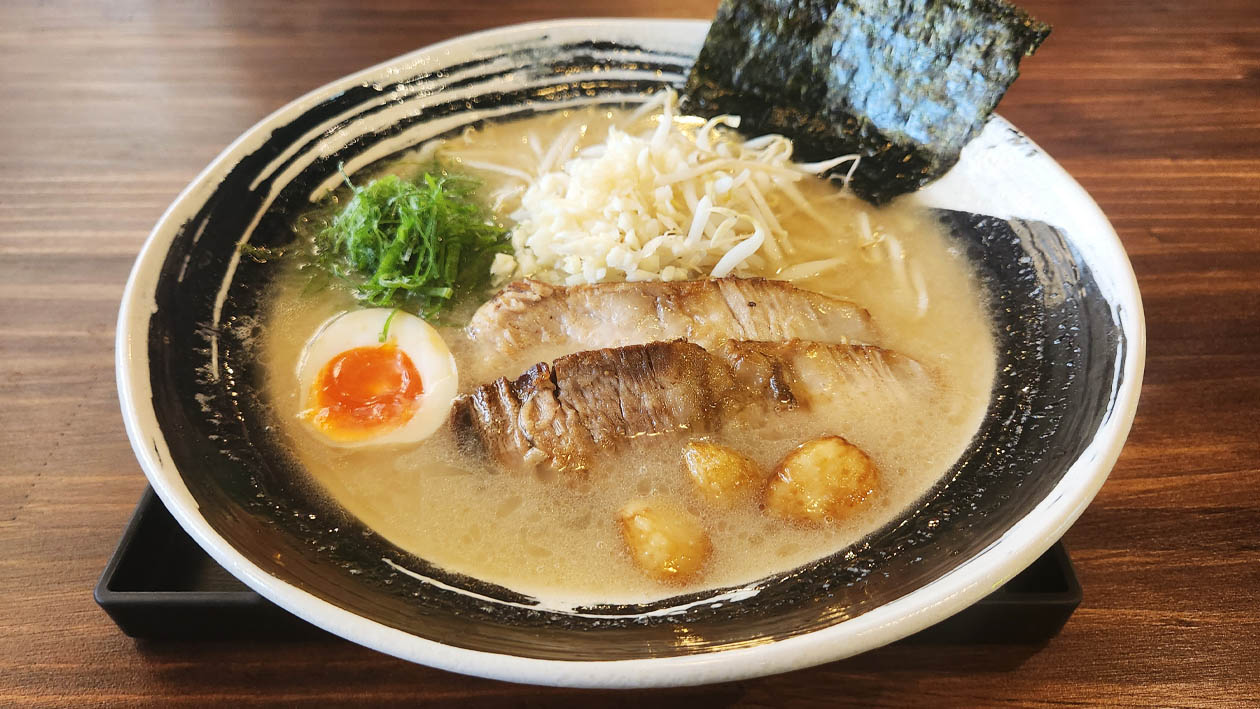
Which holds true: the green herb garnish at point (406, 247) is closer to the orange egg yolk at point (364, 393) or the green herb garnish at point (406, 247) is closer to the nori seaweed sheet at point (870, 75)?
the orange egg yolk at point (364, 393)

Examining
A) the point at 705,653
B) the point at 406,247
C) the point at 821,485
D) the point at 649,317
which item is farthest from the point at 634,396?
the point at 406,247

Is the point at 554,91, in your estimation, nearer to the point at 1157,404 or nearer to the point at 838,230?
the point at 838,230

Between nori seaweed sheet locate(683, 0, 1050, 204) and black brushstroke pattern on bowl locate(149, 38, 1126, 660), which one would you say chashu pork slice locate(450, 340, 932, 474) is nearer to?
black brushstroke pattern on bowl locate(149, 38, 1126, 660)

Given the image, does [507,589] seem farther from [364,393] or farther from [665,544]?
[364,393]

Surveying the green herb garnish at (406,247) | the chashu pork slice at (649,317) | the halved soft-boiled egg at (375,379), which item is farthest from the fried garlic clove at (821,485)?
the green herb garnish at (406,247)

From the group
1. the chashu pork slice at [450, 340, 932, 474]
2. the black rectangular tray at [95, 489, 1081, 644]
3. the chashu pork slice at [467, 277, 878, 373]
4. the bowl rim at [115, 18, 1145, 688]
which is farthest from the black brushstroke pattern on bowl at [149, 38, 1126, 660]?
the chashu pork slice at [467, 277, 878, 373]

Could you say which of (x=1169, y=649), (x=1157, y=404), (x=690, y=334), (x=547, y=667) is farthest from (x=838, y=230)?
(x=547, y=667)
